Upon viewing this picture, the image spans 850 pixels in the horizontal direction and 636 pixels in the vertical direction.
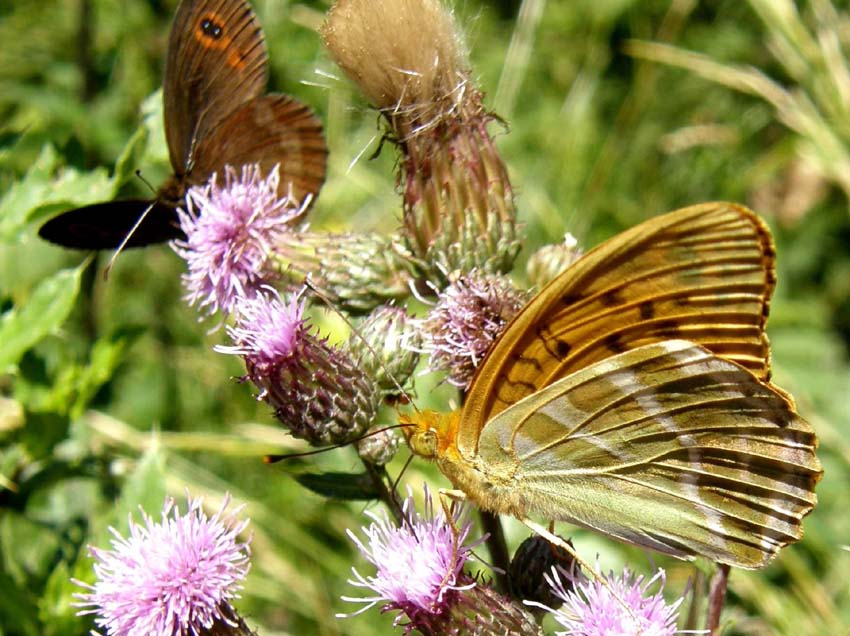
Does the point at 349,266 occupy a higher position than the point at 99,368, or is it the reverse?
the point at 349,266

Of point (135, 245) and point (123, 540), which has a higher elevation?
point (135, 245)

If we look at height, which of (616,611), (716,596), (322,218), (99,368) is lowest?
(616,611)

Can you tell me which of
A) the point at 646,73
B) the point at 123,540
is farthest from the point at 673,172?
the point at 123,540

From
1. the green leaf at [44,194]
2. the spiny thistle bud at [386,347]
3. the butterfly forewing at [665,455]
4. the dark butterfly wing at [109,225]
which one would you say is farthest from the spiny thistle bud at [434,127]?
the green leaf at [44,194]

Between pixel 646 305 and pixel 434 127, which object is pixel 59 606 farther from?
pixel 646 305

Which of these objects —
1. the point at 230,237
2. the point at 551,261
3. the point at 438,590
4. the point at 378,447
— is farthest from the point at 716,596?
the point at 230,237

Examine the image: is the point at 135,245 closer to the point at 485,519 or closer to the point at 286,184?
the point at 286,184
